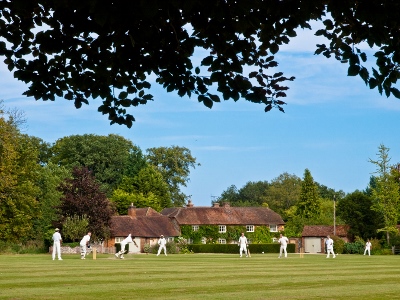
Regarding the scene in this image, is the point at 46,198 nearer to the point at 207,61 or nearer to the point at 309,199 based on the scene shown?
the point at 309,199

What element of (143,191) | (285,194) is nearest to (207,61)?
(143,191)

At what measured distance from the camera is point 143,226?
3110 inches

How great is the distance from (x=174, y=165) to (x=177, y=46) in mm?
97363

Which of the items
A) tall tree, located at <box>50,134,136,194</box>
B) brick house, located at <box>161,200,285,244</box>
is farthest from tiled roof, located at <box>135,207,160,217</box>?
tall tree, located at <box>50,134,136,194</box>

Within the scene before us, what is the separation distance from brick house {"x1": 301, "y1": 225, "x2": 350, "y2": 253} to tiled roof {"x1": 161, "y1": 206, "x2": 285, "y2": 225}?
1073 cm

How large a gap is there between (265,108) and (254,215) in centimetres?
8109

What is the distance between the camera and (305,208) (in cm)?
9519

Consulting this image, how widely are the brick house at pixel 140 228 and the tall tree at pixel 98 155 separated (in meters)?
12.9

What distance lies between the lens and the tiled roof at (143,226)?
254 feet

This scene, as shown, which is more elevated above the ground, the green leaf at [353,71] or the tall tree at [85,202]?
the tall tree at [85,202]

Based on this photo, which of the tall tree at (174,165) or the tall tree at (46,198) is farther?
the tall tree at (174,165)

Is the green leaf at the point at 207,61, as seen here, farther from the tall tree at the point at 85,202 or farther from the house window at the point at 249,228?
the house window at the point at 249,228

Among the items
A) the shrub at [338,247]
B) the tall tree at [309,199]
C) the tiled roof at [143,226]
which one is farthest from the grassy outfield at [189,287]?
the tall tree at [309,199]

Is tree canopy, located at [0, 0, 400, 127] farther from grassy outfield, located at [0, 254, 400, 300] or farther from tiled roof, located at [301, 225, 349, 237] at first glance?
tiled roof, located at [301, 225, 349, 237]
